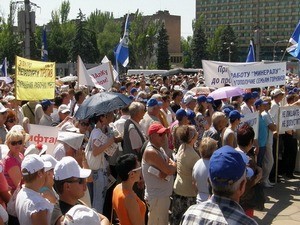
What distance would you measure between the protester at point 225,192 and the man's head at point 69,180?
104 cm

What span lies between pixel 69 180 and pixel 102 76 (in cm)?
884

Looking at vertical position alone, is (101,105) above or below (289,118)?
above

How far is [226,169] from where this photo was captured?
8.88 feet

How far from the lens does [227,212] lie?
8.79 feet

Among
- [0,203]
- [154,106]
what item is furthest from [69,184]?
[154,106]

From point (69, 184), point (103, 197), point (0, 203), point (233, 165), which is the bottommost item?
point (103, 197)

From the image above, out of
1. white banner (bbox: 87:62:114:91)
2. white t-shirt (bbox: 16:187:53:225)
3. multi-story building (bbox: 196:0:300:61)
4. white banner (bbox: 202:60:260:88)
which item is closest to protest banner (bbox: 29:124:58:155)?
white t-shirt (bbox: 16:187:53:225)

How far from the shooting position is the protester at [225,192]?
2.67 metres

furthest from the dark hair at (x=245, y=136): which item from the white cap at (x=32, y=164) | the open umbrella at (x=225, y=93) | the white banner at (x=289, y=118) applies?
the white banner at (x=289, y=118)

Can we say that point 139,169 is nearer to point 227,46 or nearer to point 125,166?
point 125,166

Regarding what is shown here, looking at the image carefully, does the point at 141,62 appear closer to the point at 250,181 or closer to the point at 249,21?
the point at 249,21

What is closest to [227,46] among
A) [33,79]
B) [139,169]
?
[33,79]

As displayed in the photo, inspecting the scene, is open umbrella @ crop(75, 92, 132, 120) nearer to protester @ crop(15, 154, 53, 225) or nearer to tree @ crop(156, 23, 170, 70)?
protester @ crop(15, 154, 53, 225)

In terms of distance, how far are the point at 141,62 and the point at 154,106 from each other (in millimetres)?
75032
